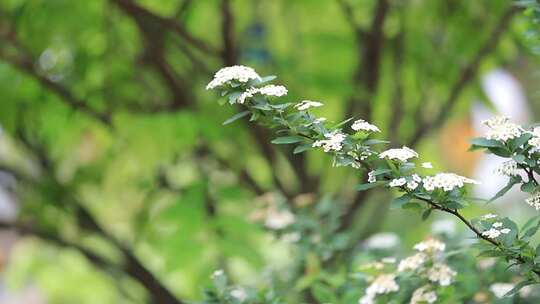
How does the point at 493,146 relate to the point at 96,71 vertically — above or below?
below

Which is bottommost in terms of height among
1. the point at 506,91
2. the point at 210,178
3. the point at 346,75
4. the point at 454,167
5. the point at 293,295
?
the point at 293,295

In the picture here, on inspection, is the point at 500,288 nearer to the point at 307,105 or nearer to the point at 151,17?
the point at 307,105

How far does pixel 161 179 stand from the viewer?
1.57 metres

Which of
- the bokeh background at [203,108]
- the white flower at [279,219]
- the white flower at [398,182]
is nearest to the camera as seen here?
the white flower at [398,182]

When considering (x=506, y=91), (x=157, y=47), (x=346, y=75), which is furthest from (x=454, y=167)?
(x=157, y=47)

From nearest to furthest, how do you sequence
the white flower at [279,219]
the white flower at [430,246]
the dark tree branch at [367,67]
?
1. the white flower at [430,246]
2. the white flower at [279,219]
3. the dark tree branch at [367,67]

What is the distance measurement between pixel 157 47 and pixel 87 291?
30.7 inches

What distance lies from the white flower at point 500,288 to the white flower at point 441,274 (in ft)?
0.41

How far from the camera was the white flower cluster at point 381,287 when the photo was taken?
2.81ft

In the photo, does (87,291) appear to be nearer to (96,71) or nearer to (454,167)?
(96,71)

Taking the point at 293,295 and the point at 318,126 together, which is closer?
the point at 318,126

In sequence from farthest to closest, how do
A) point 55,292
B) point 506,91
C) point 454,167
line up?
point 506,91 → point 454,167 → point 55,292

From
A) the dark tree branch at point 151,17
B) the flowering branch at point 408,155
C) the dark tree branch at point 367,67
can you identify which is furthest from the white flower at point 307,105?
the dark tree branch at point 367,67

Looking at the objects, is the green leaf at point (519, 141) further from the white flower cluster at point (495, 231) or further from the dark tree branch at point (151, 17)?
the dark tree branch at point (151, 17)
